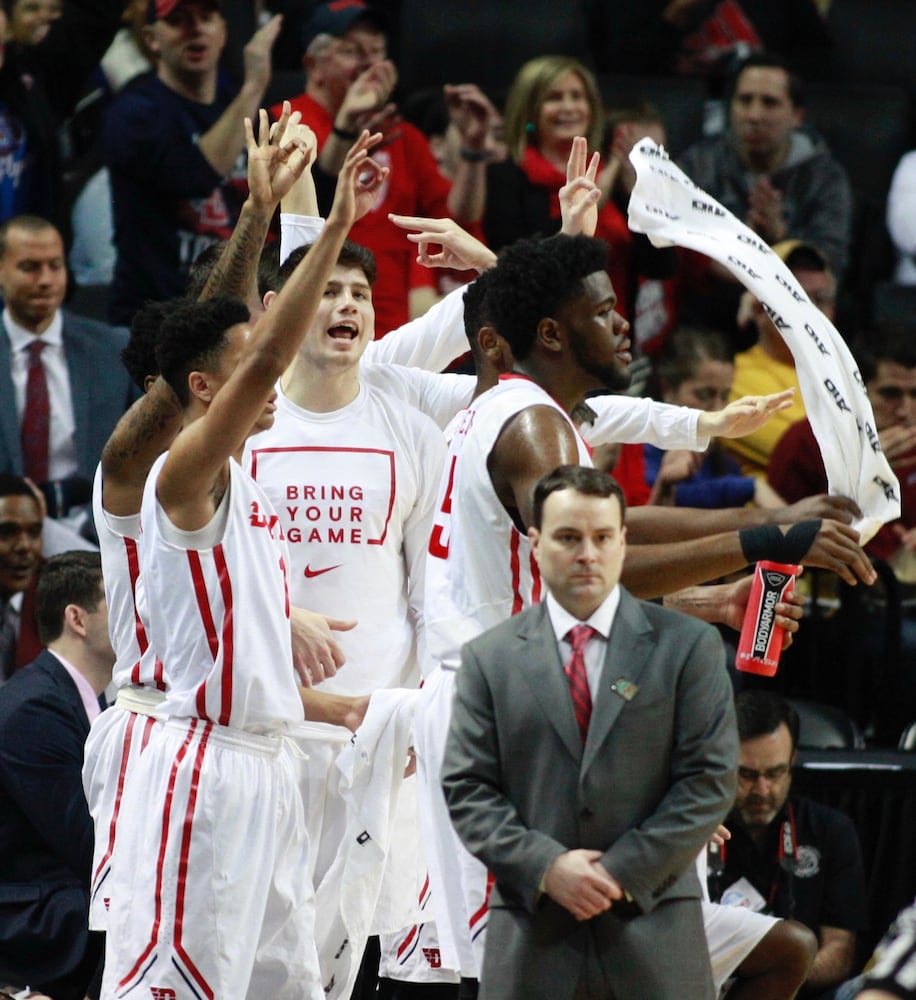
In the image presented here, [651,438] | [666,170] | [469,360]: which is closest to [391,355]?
[651,438]

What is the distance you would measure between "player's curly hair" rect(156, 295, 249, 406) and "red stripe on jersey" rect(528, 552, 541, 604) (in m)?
0.92

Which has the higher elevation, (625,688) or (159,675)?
(625,688)

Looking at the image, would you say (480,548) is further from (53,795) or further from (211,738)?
(53,795)

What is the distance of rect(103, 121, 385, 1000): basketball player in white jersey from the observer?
479 cm

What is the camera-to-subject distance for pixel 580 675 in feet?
14.0

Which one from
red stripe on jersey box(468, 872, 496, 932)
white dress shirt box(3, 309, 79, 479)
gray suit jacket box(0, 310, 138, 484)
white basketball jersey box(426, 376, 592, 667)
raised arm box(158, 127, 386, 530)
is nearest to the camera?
raised arm box(158, 127, 386, 530)

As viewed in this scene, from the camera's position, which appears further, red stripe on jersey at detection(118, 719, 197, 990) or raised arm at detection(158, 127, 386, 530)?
red stripe on jersey at detection(118, 719, 197, 990)

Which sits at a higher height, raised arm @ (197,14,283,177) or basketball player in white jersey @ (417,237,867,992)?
raised arm @ (197,14,283,177)

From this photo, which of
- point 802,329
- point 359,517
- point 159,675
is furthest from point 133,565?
point 802,329

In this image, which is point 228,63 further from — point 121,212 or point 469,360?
point 469,360

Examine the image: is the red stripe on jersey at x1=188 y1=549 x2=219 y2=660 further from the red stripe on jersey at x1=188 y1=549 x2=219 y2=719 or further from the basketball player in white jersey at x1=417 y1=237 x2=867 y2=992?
the basketball player in white jersey at x1=417 y1=237 x2=867 y2=992

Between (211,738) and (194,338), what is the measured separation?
1.01 metres

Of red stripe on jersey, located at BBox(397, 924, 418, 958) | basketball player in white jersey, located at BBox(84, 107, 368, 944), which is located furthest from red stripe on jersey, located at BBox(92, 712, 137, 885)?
red stripe on jersey, located at BBox(397, 924, 418, 958)

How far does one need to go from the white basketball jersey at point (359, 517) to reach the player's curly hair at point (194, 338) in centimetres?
82
